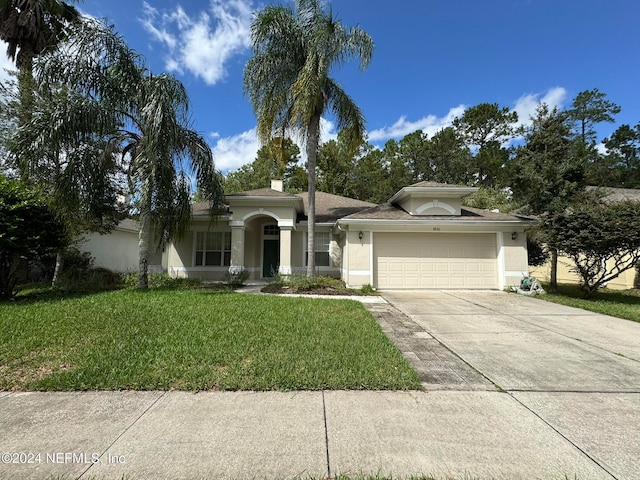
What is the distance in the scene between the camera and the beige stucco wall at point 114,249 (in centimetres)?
1656

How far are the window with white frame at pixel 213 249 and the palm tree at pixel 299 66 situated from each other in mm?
5257

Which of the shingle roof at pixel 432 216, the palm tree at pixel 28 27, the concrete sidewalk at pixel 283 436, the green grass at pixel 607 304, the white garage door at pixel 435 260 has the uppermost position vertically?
the palm tree at pixel 28 27

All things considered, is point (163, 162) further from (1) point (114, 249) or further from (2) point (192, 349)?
(1) point (114, 249)

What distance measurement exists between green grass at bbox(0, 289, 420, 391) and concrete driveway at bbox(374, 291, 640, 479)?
76 centimetres

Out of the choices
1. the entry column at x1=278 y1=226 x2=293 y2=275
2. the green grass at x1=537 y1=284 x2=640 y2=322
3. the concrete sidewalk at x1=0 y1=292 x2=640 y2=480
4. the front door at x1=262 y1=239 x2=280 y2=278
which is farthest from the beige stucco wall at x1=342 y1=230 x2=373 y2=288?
the concrete sidewalk at x1=0 y1=292 x2=640 y2=480

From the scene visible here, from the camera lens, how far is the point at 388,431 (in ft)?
8.57

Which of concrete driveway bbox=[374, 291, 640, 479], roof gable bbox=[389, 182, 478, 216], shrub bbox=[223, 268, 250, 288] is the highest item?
roof gable bbox=[389, 182, 478, 216]

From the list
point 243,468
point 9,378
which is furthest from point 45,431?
point 243,468

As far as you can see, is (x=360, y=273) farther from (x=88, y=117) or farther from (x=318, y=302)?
(x=88, y=117)

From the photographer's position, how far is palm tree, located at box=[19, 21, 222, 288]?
9.10 m

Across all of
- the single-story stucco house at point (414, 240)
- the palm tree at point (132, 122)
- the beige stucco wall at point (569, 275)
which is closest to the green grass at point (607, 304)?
the single-story stucco house at point (414, 240)

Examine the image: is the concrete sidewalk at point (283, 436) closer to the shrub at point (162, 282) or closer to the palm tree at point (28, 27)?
the shrub at point (162, 282)

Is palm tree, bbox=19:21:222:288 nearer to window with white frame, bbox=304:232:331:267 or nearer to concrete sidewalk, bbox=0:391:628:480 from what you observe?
window with white frame, bbox=304:232:331:267

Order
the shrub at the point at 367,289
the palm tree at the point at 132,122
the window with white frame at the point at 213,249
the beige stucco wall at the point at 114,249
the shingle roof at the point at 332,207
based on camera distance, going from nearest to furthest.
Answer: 1. the palm tree at the point at 132,122
2. the shrub at the point at 367,289
3. the window with white frame at the point at 213,249
4. the shingle roof at the point at 332,207
5. the beige stucco wall at the point at 114,249
